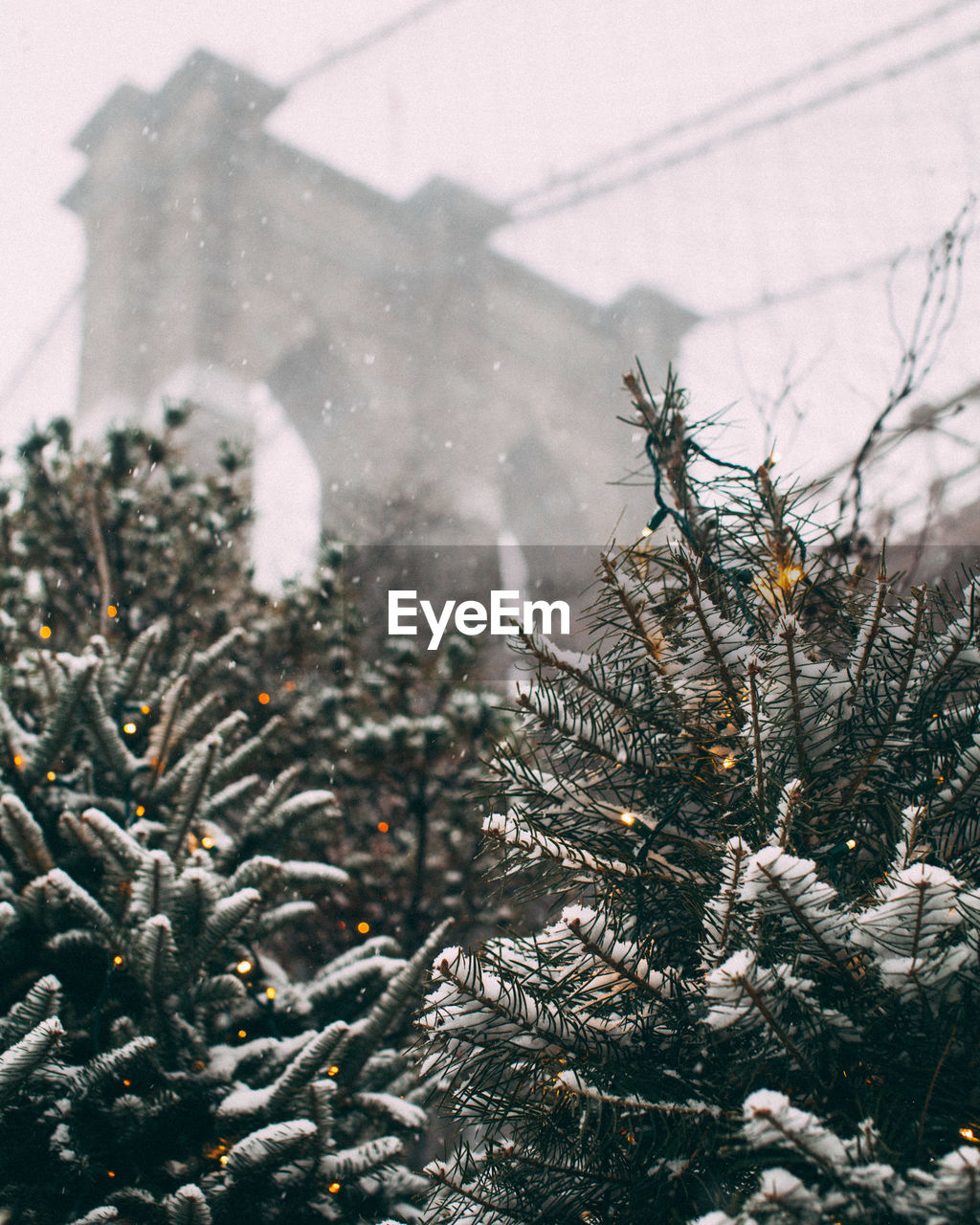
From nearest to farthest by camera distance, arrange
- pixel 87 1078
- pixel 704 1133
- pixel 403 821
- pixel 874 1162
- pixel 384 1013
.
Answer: pixel 874 1162 < pixel 704 1133 < pixel 87 1078 < pixel 384 1013 < pixel 403 821

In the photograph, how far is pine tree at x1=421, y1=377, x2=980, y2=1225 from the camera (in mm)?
578

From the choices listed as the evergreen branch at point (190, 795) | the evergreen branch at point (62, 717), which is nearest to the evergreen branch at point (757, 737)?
the evergreen branch at point (190, 795)

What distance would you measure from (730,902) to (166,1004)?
945 millimetres

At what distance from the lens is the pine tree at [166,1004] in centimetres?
115

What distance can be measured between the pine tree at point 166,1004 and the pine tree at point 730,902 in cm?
51

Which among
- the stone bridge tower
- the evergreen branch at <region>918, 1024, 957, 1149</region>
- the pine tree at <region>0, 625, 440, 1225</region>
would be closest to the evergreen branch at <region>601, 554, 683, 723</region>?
the evergreen branch at <region>918, 1024, 957, 1149</region>

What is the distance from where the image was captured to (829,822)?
2.49ft

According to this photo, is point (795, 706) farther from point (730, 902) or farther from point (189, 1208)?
point (189, 1208)

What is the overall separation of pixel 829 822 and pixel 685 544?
0.86 ft

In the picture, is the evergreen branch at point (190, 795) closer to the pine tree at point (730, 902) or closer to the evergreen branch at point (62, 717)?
the evergreen branch at point (62, 717)

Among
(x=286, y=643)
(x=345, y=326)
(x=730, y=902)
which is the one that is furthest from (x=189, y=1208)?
(x=345, y=326)

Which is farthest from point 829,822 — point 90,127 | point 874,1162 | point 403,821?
point 90,127

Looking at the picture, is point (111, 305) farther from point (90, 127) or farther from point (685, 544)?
point (685, 544)

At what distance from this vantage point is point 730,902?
0.64 metres
